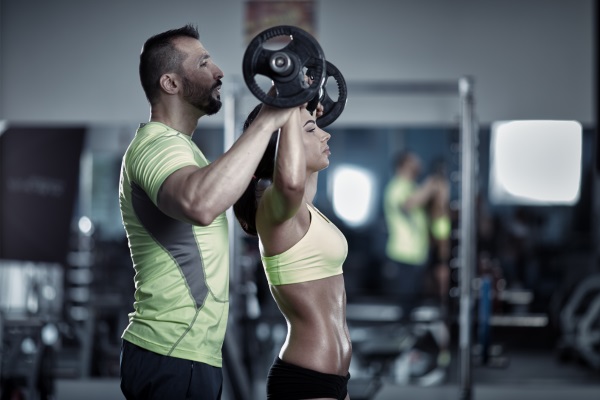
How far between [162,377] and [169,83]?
2.01 feet

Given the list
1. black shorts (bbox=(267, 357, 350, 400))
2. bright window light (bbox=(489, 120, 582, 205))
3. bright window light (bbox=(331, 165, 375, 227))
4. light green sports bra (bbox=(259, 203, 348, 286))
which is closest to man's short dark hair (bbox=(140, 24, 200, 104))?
light green sports bra (bbox=(259, 203, 348, 286))

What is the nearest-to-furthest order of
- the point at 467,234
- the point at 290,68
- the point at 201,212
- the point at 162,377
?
the point at 201,212, the point at 290,68, the point at 162,377, the point at 467,234

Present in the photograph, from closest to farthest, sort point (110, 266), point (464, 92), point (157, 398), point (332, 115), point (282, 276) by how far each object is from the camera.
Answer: point (157, 398)
point (282, 276)
point (332, 115)
point (464, 92)
point (110, 266)

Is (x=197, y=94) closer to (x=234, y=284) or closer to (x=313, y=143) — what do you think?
(x=313, y=143)

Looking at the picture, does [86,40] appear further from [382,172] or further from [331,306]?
[331,306]

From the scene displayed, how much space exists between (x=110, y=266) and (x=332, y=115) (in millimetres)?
3409

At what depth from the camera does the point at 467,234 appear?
14.7 ft

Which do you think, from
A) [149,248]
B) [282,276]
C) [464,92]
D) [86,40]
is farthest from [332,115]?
[86,40]

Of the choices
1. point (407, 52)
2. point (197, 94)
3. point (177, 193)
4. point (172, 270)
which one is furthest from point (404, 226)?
point (177, 193)

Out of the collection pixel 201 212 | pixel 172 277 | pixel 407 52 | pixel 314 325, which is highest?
pixel 407 52

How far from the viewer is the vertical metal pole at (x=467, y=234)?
4.47 meters

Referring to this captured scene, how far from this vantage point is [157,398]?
5.46ft

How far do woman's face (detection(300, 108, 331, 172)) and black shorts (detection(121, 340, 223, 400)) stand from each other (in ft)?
1.93

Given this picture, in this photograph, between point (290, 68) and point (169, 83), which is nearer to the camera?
point (290, 68)
